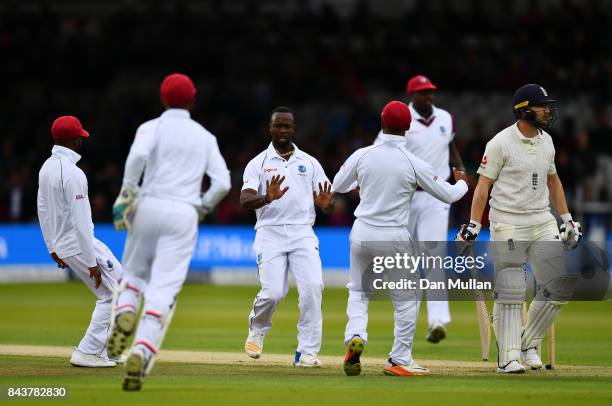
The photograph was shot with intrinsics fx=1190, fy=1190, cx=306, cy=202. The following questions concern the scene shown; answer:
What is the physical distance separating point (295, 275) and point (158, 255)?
238 cm

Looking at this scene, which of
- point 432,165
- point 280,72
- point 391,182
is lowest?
point 391,182

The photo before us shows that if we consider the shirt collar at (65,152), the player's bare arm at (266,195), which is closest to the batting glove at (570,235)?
the player's bare arm at (266,195)

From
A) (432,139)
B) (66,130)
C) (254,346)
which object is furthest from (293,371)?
(432,139)

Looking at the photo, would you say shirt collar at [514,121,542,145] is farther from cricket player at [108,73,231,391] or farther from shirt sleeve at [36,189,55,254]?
shirt sleeve at [36,189,55,254]

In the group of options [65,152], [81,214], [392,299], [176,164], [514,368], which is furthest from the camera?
[65,152]

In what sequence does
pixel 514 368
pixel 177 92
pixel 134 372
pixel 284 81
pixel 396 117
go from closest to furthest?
pixel 134 372 < pixel 177 92 < pixel 514 368 < pixel 396 117 < pixel 284 81

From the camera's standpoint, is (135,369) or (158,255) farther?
(158,255)

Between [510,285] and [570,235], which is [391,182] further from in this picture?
[570,235]

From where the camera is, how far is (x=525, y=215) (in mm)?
10766

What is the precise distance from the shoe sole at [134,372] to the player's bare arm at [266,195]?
2386 mm

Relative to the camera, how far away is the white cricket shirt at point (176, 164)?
928 centimetres

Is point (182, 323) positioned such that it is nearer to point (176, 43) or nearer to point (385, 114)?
point (385, 114)

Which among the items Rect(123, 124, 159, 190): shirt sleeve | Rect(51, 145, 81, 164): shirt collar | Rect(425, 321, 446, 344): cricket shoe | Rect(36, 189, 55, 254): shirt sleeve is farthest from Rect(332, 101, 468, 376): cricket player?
Rect(425, 321, 446, 344): cricket shoe

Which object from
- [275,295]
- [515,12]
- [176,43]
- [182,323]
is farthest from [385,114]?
[515,12]
